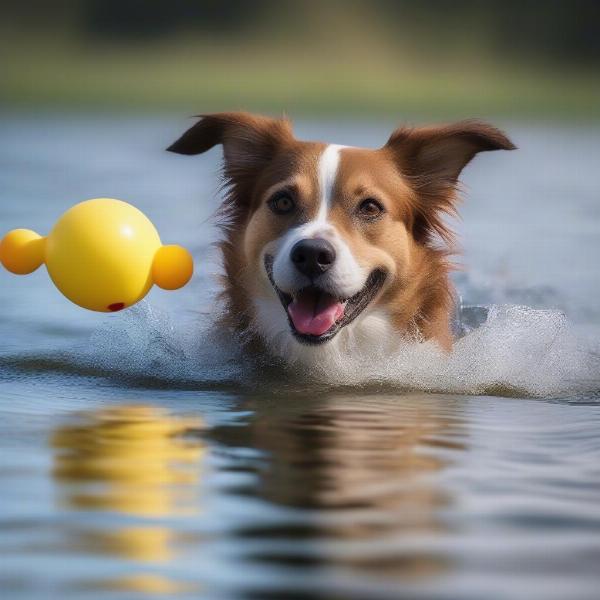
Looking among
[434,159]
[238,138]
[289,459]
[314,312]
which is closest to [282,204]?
[314,312]

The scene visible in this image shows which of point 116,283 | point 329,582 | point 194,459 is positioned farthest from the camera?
point 116,283

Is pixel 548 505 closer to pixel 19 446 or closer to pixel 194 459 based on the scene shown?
pixel 194 459

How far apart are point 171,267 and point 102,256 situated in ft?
1.18

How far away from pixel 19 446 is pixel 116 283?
1.44m

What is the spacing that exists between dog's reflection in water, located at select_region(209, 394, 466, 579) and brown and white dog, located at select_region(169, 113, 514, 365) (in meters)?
0.52

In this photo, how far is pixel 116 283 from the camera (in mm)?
6770

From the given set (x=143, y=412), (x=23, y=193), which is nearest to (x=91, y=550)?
(x=143, y=412)

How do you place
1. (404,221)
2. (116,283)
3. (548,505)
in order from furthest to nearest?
1. (404,221)
2. (116,283)
3. (548,505)

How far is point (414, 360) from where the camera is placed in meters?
7.45

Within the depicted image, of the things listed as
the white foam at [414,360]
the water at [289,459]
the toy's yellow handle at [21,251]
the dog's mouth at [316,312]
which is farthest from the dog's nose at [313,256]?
the toy's yellow handle at [21,251]

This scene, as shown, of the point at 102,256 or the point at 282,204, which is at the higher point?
the point at 282,204

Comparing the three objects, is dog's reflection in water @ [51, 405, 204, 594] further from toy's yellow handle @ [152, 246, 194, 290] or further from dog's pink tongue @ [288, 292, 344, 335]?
dog's pink tongue @ [288, 292, 344, 335]

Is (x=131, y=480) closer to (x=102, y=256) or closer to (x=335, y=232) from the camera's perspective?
(x=102, y=256)

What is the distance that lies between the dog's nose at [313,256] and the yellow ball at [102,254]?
2.12ft
